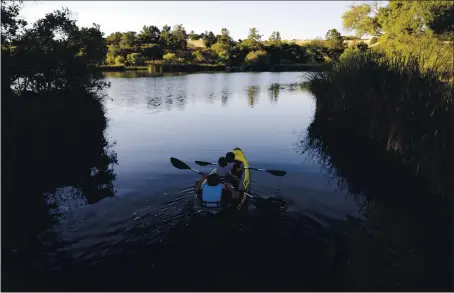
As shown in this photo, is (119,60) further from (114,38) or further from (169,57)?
(114,38)

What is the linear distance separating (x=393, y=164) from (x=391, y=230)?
5.70 meters

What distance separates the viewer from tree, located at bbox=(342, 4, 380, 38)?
5378cm

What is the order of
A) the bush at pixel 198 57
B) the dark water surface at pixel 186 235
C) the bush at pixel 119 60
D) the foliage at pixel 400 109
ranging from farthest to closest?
the bush at pixel 198 57 < the bush at pixel 119 60 < the foliage at pixel 400 109 < the dark water surface at pixel 186 235

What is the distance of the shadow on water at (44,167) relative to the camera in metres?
9.34

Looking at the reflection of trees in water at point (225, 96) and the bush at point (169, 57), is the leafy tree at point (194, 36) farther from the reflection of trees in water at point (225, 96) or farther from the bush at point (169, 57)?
the reflection of trees in water at point (225, 96)

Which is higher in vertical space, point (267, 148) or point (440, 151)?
point (440, 151)

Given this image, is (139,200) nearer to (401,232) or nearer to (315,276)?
(315,276)

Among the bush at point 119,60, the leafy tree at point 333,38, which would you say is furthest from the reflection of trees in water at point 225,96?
the leafy tree at point 333,38

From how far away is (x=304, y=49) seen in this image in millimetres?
108312

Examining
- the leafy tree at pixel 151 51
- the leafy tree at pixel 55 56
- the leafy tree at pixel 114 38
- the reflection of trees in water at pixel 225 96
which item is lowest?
the reflection of trees in water at pixel 225 96

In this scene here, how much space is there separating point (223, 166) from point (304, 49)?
348 feet

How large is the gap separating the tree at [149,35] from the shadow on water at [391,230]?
95875mm

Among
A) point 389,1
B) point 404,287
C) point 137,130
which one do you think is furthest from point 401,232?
point 389,1

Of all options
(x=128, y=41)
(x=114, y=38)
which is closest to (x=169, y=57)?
(x=128, y=41)
